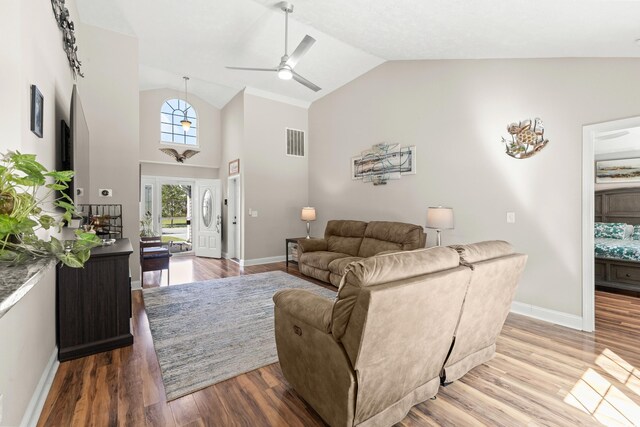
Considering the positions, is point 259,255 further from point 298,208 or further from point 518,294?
point 518,294

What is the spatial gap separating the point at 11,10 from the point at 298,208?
5594mm

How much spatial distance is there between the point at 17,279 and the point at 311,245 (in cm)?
458

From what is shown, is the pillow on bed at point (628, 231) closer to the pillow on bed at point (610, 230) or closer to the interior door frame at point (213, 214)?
the pillow on bed at point (610, 230)

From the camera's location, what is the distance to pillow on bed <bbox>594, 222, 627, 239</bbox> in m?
4.98

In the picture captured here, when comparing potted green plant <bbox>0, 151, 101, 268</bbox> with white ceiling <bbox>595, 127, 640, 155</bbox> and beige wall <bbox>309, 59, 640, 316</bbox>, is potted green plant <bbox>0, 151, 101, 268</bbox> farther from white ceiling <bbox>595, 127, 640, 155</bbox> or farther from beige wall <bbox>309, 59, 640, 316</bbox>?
white ceiling <bbox>595, 127, 640, 155</bbox>

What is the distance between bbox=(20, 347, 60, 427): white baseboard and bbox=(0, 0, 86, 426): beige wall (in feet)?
0.07

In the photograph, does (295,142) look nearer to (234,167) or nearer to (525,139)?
(234,167)

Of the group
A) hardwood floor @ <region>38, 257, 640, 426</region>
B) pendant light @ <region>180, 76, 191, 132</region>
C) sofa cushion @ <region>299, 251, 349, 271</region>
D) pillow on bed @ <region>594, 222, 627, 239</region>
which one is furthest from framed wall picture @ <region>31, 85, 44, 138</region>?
pillow on bed @ <region>594, 222, 627, 239</region>

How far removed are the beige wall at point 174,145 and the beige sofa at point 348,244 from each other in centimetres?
385

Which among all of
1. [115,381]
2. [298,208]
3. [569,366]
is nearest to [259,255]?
[298,208]

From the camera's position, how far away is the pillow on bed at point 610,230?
4977 mm

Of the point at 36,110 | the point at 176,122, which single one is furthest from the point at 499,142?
the point at 176,122

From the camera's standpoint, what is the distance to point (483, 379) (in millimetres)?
2162

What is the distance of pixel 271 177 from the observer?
21.1ft
